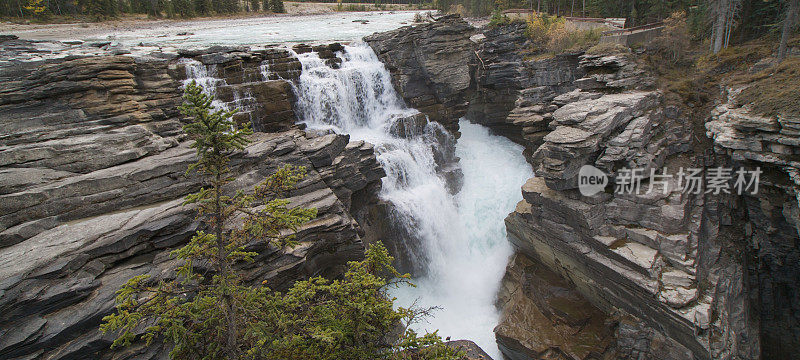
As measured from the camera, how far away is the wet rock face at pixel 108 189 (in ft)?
26.2

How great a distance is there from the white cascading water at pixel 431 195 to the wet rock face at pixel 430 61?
107 cm

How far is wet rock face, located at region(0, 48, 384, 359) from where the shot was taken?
7988 millimetres

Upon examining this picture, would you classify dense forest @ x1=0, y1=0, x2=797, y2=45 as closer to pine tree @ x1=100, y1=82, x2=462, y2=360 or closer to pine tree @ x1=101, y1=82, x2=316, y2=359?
pine tree @ x1=100, y1=82, x2=462, y2=360

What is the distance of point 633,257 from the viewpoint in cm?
1383

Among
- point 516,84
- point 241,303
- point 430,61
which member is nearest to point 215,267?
point 241,303

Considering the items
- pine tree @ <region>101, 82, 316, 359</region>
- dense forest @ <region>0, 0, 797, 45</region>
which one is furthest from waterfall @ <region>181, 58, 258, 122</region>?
dense forest @ <region>0, 0, 797, 45</region>

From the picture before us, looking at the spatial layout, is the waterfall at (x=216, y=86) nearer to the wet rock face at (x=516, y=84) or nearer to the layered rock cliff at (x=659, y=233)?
the layered rock cliff at (x=659, y=233)

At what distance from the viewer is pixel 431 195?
2114cm

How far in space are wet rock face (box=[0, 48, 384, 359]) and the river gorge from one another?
0.18 feet

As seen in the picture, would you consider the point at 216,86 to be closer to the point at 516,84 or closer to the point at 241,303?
the point at 241,303

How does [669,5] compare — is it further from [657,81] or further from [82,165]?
[82,165]

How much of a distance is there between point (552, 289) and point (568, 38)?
19.4 m

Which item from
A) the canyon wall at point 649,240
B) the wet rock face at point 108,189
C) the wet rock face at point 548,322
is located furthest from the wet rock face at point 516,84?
the wet rock face at point 108,189

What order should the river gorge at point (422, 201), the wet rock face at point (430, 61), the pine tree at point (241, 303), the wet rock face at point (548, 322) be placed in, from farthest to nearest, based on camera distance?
the wet rock face at point (430, 61) < the wet rock face at point (548, 322) < the river gorge at point (422, 201) < the pine tree at point (241, 303)
